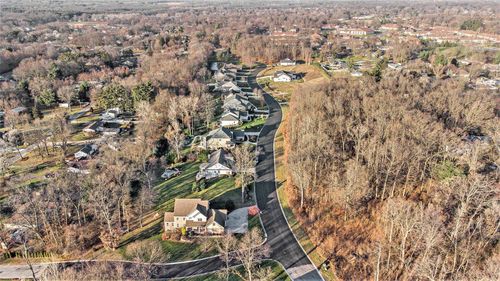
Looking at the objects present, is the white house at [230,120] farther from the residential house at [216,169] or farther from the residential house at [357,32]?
the residential house at [357,32]

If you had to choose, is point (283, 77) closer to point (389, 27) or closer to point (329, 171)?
point (329, 171)

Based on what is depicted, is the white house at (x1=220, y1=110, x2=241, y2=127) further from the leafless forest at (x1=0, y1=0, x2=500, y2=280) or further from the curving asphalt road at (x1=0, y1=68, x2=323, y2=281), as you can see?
the curving asphalt road at (x1=0, y1=68, x2=323, y2=281)

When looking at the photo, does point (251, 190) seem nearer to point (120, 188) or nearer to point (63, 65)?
point (120, 188)

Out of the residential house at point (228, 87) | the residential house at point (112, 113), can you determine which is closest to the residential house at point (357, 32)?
the residential house at point (228, 87)

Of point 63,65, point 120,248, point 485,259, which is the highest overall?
point 63,65

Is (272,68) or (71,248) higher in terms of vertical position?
(272,68)

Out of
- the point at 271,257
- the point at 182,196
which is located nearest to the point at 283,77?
the point at 182,196

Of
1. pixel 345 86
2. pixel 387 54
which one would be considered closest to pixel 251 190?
pixel 345 86
